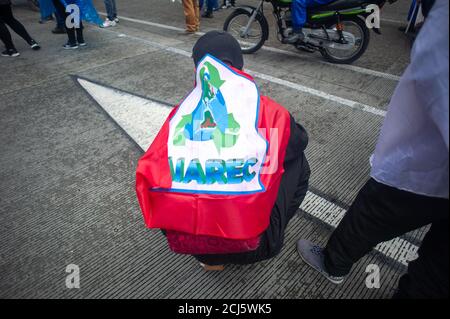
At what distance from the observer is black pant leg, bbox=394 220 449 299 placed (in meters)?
0.98

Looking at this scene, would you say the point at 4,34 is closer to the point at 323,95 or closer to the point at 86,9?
the point at 86,9

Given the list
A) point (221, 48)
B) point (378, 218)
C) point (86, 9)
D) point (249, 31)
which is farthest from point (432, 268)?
point (86, 9)

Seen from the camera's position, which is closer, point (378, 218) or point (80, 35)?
point (378, 218)

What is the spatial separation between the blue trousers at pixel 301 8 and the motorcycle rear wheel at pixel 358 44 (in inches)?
16.7

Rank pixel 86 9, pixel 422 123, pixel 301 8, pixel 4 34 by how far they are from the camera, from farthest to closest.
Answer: pixel 86 9, pixel 4 34, pixel 301 8, pixel 422 123

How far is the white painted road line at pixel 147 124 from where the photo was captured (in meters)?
1.78

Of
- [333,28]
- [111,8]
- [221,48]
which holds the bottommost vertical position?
[333,28]

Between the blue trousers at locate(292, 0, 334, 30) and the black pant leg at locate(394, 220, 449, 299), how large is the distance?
3.75m

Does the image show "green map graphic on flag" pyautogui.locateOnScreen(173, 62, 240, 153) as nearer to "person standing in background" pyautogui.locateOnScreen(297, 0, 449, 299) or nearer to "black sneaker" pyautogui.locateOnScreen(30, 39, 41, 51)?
"person standing in background" pyautogui.locateOnScreen(297, 0, 449, 299)

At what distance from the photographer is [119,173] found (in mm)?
2396

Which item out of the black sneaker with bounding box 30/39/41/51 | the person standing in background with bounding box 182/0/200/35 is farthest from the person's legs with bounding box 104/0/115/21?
the black sneaker with bounding box 30/39/41/51

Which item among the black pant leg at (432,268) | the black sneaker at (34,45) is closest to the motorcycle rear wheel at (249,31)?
the black sneaker at (34,45)

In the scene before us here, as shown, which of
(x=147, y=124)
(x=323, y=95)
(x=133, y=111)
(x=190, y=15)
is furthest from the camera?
(x=190, y=15)

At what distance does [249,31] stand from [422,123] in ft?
14.1
